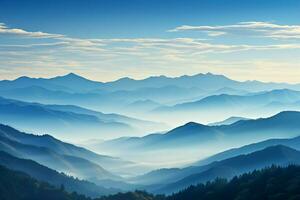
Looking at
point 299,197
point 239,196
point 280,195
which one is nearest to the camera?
point 299,197

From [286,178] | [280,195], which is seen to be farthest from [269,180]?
[280,195]

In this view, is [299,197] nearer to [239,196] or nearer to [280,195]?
[280,195]

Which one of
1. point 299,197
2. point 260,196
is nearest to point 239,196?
point 260,196

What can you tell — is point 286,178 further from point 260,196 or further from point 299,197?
point 299,197

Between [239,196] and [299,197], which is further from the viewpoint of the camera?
[239,196]

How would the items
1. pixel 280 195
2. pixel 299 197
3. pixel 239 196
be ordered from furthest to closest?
pixel 239 196 < pixel 280 195 < pixel 299 197

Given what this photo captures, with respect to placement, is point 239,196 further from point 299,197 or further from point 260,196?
point 299,197

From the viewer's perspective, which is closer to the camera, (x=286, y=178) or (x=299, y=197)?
(x=299, y=197)
